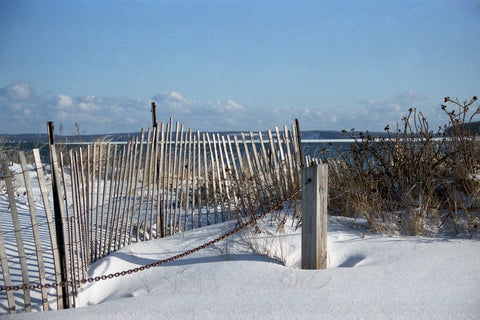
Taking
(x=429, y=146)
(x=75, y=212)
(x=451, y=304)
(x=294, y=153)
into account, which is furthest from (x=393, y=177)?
(x=75, y=212)

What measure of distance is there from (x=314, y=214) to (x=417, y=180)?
2.39 m

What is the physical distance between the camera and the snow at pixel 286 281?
262 cm

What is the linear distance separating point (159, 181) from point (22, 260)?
2.21m

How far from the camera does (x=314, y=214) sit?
11.1 feet

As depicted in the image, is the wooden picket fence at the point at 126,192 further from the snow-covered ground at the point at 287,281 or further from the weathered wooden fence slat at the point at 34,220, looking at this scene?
the snow-covered ground at the point at 287,281

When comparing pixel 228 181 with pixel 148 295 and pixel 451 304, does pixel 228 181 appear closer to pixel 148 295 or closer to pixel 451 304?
pixel 148 295

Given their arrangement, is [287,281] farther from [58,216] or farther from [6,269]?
[6,269]

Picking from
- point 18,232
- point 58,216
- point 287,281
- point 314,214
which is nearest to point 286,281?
point 287,281

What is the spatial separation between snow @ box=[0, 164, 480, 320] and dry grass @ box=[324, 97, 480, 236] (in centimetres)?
29

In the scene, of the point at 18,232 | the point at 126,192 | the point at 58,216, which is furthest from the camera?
the point at 126,192

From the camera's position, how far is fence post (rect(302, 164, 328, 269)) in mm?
3379

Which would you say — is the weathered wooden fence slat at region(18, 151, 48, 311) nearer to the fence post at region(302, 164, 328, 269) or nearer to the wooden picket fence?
the wooden picket fence

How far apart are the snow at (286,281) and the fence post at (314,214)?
17 cm

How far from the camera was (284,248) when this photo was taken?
13.0ft
